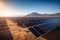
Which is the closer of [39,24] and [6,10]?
[6,10]

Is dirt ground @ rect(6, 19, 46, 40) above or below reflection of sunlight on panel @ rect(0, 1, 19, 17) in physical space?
below

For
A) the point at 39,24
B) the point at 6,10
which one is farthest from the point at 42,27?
the point at 6,10

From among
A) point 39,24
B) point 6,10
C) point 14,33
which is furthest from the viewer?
point 39,24

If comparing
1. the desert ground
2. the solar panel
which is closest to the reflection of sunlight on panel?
the desert ground

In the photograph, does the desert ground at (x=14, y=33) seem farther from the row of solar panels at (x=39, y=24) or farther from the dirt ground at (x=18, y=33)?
the row of solar panels at (x=39, y=24)

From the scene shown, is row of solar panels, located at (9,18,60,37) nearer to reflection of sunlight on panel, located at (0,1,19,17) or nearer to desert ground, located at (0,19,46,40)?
desert ground, located at (0,19,46,40)

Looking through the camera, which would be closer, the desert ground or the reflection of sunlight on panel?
the desert ground

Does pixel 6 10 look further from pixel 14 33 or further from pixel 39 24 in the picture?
pixel 39 24

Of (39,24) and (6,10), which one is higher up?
(6,10)
